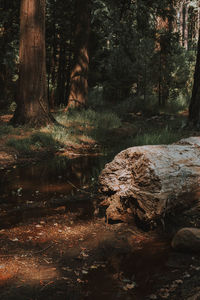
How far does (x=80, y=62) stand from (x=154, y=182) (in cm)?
985

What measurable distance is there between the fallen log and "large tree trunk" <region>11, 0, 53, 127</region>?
5420 mm

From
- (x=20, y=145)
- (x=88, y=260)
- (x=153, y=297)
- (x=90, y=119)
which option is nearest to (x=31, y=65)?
(x=20, y=145)

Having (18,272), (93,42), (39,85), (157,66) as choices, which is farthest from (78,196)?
(93,42)

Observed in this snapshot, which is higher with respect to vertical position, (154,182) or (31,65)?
(31,65)

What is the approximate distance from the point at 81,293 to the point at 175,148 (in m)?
2.21

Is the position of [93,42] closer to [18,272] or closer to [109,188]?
[109,188]

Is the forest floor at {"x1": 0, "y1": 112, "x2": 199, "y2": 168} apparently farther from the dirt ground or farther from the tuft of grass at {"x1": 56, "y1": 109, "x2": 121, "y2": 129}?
the dirt ground

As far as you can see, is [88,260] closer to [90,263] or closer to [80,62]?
[90,263]

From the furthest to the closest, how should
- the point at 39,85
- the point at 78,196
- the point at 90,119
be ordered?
the point at 90,119 < the point at 39,85 < the point at 78,196

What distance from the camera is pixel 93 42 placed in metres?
16.7

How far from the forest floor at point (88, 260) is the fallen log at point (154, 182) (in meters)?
0.24

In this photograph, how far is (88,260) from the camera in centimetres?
321

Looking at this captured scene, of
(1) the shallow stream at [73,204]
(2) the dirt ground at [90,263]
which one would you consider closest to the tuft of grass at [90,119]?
(1) the shallow stream at [73,204]

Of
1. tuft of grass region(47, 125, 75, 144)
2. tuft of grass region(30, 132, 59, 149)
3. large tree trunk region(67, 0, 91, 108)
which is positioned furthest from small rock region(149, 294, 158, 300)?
large tree trunk region(67, 0, 91, 108)
